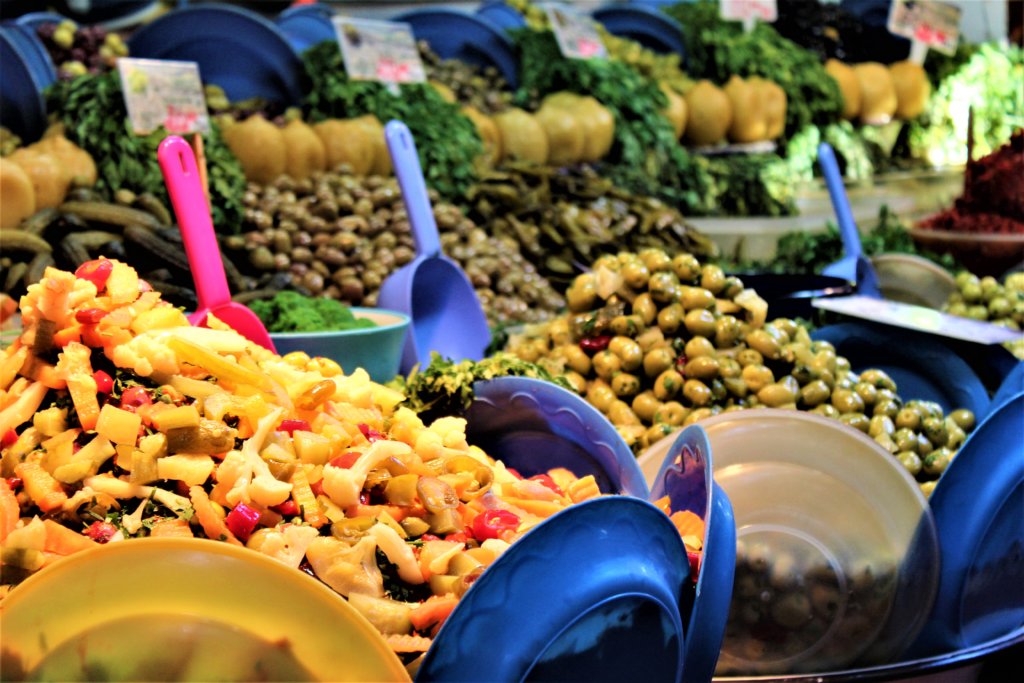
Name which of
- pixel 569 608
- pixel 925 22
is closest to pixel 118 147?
pixel 569 608

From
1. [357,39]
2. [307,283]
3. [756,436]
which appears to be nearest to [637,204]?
[357,39]

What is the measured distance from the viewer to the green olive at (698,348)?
1.99m

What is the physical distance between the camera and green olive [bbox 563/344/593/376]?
208 centimetres

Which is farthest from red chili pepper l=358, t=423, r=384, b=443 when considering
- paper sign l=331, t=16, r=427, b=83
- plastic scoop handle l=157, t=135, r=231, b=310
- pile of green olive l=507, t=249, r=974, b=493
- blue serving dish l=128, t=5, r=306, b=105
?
blue serving dish l=128, t=5, r=306, b=105

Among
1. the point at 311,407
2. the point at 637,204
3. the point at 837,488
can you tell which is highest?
the point at 311,407

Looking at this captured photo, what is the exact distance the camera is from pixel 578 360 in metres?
2.08

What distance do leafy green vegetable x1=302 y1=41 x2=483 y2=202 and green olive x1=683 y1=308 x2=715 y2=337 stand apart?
1939 mm

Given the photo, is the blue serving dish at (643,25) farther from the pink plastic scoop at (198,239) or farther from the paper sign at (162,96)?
the pink plastic scoop at (198,239)

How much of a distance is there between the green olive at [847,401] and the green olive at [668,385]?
0.31 meters

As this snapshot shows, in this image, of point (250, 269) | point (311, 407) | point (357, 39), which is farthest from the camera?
point (357, 39)

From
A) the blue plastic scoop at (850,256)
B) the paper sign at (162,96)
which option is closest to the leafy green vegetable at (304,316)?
the paper sign at (162,96)

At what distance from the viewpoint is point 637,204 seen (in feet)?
13.2

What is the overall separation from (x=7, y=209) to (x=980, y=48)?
579 cm

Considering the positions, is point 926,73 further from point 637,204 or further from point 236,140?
point 236,140
